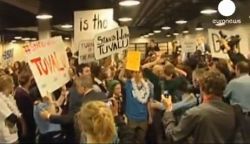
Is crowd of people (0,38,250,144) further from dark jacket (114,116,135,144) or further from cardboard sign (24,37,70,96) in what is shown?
cardboard sign (24,37,70,96)

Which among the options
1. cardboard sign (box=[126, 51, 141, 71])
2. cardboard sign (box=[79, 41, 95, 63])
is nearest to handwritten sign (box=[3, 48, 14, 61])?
cardboard sign (box=[79, 41, 95, 63])

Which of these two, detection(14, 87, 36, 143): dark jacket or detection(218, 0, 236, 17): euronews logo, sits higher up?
detection(218, 0, 236, 17): euronews logo

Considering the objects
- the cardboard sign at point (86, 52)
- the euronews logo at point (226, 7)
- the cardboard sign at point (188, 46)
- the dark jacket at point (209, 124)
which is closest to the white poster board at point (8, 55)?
the cardboard sign at point (188, 46)

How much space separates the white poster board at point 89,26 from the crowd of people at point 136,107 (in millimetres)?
494

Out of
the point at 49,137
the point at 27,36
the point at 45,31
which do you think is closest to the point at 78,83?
the point at 49,137

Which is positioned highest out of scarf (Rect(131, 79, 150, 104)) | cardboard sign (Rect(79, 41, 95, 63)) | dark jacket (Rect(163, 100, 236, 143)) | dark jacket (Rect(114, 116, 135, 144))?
cardboard sign (Rect(79, 41, 95, 63))

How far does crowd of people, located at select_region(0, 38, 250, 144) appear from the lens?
482 centimetres

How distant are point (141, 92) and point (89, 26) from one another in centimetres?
140

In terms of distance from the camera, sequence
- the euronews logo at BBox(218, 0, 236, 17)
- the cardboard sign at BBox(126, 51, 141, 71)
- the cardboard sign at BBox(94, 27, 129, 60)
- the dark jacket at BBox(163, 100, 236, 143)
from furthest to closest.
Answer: the euronews logo at BBox(218, 0, 236, 17), the cardboard sign at BBox(94, 27, 129, 60), the cardboard sign at BBox(126, 51, 141, 71), the dark jacket at BBox(163, 100, 236, 143)

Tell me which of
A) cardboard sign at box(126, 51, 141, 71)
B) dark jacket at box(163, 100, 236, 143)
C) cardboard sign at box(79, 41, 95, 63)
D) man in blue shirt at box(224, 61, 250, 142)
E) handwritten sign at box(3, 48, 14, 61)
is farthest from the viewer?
handwritten sign at box(3, 48, 14, 61)

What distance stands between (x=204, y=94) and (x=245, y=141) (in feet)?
1.96

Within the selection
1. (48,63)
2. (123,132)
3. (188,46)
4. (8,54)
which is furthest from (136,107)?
(188,46)

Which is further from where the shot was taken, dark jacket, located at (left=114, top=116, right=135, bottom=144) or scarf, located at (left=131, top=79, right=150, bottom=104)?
scarf, located at (left=131, top=79, right=150, bottom=104)

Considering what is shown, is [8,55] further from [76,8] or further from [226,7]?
[226,7]
